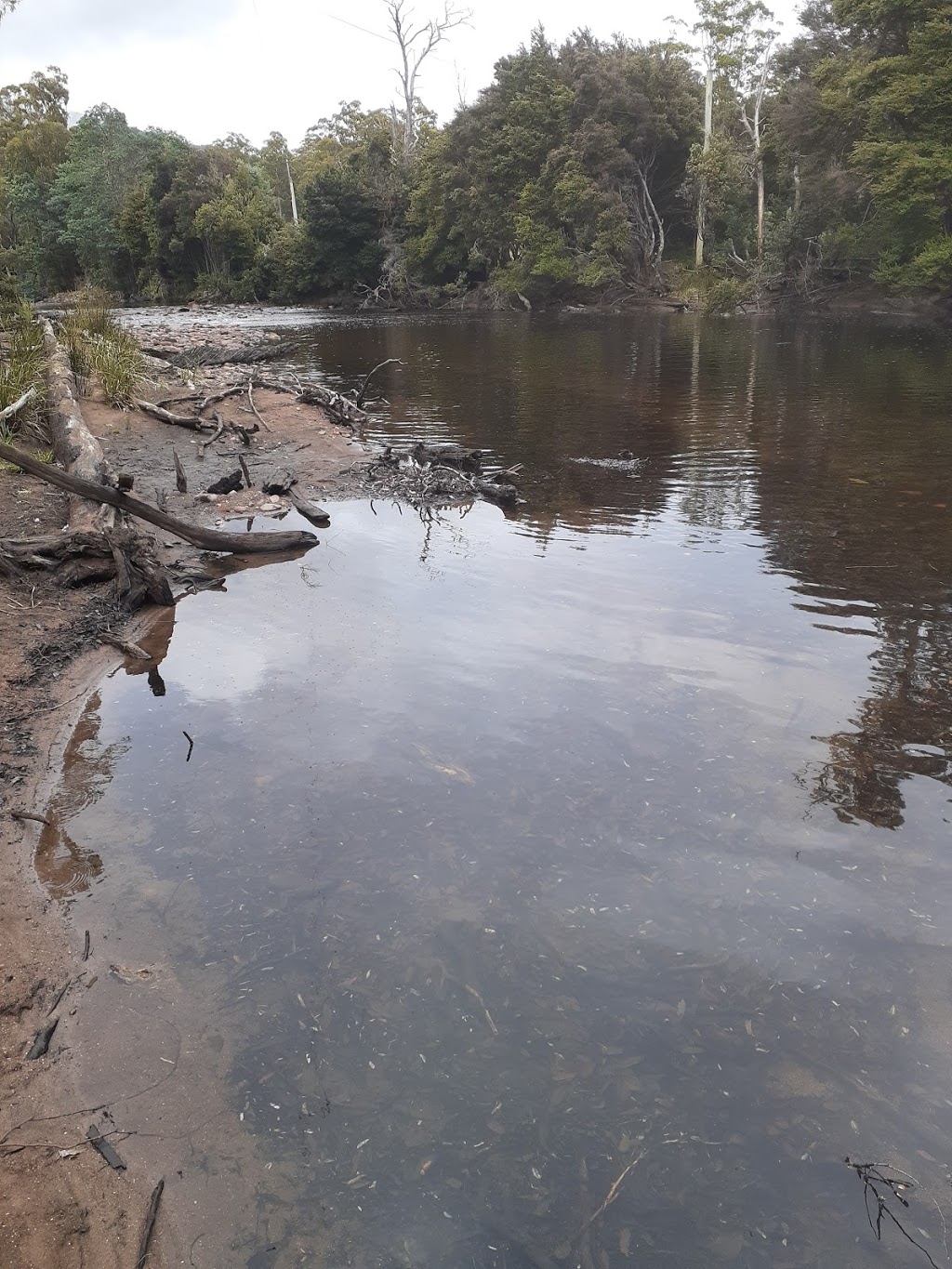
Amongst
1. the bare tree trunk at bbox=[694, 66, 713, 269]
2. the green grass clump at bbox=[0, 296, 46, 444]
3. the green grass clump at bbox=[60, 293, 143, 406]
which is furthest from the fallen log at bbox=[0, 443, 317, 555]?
the bare tree trunk at bbox=[694, 66, 713, 269]

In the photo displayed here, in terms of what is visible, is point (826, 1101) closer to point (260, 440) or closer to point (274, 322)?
point (260, 440)

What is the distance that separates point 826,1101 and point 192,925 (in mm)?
3014

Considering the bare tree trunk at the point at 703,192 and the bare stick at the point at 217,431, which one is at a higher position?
the bare tree trunk at the point at 703,192

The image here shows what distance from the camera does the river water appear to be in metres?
3.22

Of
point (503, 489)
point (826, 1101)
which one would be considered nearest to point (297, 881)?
point (826, 1101)

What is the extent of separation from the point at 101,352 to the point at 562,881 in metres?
16.0

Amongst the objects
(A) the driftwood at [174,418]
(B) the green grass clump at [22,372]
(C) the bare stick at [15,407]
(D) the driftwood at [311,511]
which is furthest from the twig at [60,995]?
(A) the driftwood at [174,418]

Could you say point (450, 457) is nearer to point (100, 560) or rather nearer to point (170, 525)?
point (170, 525)

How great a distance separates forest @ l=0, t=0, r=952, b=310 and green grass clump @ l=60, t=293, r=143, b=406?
14.3 metres

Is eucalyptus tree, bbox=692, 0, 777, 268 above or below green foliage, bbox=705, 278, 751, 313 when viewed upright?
above

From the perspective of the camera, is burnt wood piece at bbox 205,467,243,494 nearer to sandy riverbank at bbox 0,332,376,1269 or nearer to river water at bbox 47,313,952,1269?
river water at bbox 47,313,952,1269

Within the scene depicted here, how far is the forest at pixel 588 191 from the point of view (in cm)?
3491

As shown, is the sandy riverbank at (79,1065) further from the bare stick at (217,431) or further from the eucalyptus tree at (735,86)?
the eucalyptus tree at (735,86)

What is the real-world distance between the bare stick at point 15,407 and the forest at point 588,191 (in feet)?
71.5
